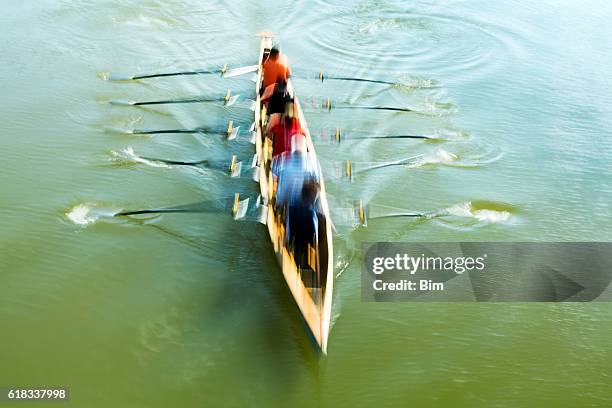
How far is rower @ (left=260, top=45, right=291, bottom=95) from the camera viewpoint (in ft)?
42.0

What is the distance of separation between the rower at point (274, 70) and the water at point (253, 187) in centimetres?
99

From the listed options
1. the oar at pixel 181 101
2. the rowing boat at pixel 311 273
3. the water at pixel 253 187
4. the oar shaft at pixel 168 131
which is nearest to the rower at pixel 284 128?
the rowing boat at pixel 311 273

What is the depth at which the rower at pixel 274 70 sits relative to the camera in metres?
12.8

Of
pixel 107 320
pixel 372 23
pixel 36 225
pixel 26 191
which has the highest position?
pixel 372 23

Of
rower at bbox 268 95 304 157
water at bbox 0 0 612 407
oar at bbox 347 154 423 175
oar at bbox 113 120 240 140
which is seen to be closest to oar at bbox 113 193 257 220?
water at bbox 0 0 612 407

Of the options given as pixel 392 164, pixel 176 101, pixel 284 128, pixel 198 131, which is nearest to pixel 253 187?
pixel 284 128

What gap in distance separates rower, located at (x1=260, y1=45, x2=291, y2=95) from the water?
0.99m

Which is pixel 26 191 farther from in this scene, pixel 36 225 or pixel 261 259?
pixel 261 259

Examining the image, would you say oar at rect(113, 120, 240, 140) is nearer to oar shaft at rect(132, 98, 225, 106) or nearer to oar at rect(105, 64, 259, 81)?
oar shaft at rect(132, 98, 225, 106)

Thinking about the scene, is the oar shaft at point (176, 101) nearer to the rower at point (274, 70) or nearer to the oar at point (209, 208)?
the rower at point (274, 70)

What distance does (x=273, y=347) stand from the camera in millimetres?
7777

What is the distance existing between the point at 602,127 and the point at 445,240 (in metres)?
6.13

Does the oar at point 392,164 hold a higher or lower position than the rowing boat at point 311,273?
higher

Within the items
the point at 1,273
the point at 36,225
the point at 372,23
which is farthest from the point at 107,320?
the point at 372,23
